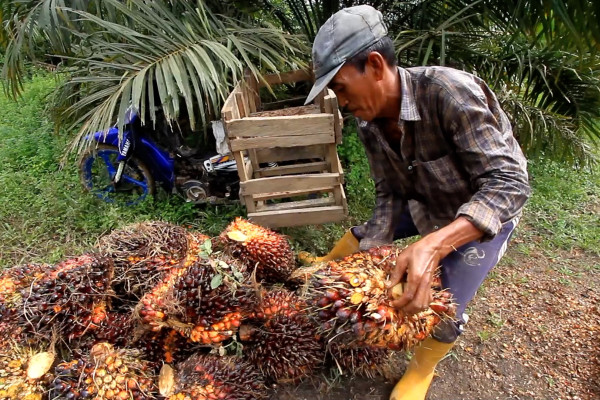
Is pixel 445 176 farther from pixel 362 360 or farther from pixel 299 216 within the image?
pixel 299 216

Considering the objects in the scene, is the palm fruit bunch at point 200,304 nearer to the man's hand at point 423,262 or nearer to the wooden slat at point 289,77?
the man's hand at point 423,262

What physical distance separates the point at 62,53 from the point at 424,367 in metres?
2.98

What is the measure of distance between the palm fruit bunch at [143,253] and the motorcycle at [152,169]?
126 centimetres

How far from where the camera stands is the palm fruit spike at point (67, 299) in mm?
1454

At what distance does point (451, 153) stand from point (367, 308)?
0.72 m

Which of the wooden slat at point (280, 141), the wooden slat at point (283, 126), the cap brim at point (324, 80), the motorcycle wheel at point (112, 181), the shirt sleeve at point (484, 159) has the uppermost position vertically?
the cap brim at point (324, 80)

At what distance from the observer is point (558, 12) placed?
2.06m

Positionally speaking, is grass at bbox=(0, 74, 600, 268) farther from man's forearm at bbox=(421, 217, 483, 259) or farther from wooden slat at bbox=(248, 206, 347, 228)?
man's forearm at bbox=(421, 217, 483, 259)

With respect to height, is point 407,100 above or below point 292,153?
above

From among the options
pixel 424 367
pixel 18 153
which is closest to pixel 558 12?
pixel 424 367

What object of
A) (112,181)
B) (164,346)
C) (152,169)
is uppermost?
(164,346)

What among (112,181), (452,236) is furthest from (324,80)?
(112,181)

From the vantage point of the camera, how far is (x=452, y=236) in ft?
4.01

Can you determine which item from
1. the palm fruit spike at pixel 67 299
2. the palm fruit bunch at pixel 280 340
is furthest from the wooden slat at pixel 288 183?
the palm fruit spike at pixel 67 299
